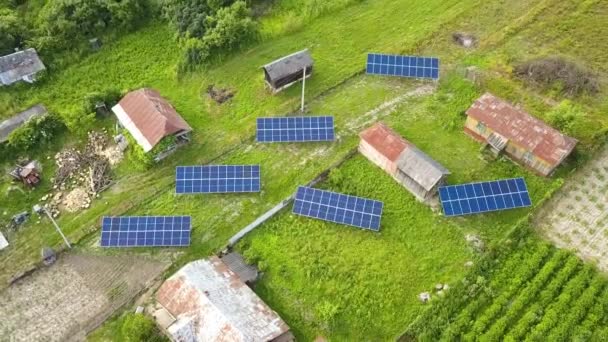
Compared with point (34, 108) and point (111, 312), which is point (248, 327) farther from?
point (34, 108)

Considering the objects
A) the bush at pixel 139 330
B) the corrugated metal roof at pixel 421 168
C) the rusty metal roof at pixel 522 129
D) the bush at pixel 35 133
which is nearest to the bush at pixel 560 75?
the rusty metal roof at pixel 522 129

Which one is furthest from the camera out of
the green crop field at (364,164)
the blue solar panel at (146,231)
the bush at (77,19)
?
the bush at (77,19)

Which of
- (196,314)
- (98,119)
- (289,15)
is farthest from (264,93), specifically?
(196,314)

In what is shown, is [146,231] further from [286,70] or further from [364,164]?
[286,70]

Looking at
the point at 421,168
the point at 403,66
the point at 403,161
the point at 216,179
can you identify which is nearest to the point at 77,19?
the point at 216,179

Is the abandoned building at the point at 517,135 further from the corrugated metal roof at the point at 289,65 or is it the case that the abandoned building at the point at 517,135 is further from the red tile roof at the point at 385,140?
the corrugated metal roof at the point at 289,65
